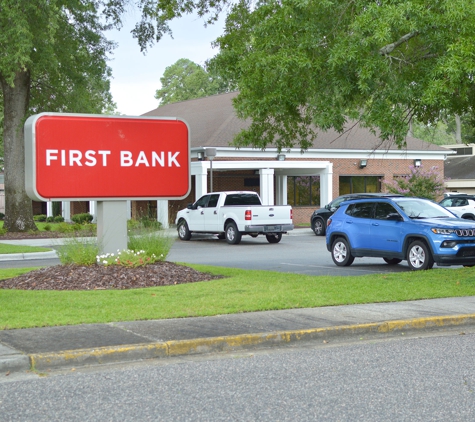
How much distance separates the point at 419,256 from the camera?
16.7m

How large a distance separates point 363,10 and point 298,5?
4.14 feet

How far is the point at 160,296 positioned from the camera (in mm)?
12281

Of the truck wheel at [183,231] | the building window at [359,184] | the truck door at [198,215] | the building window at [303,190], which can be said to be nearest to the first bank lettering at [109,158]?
the truck door at [198,215]

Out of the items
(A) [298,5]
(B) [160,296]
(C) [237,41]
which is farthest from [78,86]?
(B) [160,296]

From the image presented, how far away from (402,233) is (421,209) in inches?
38.1

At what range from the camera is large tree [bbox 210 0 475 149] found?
13.5 metres

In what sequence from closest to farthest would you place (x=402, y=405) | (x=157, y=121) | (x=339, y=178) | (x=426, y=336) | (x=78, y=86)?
1. (x=402, y=405)
2. (x=426, y=336)
3. (x=157, y=121)
4. (x=78, y=86)
5. (x=339, y=178)

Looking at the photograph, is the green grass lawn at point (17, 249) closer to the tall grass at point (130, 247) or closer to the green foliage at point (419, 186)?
the tall grass at point (130, 247)

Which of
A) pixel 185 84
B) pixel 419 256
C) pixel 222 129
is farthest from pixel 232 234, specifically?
pixel 185 84

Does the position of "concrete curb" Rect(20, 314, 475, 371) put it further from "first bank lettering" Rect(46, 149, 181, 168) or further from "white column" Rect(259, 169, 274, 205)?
"white column" Rect(259, 169, 274, 205)

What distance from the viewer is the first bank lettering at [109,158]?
1471 cm

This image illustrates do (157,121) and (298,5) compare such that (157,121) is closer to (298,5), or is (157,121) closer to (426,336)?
(298,5)

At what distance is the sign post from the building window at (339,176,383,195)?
2785 cm

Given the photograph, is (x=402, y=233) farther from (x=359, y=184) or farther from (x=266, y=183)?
(x=359, y=184)
